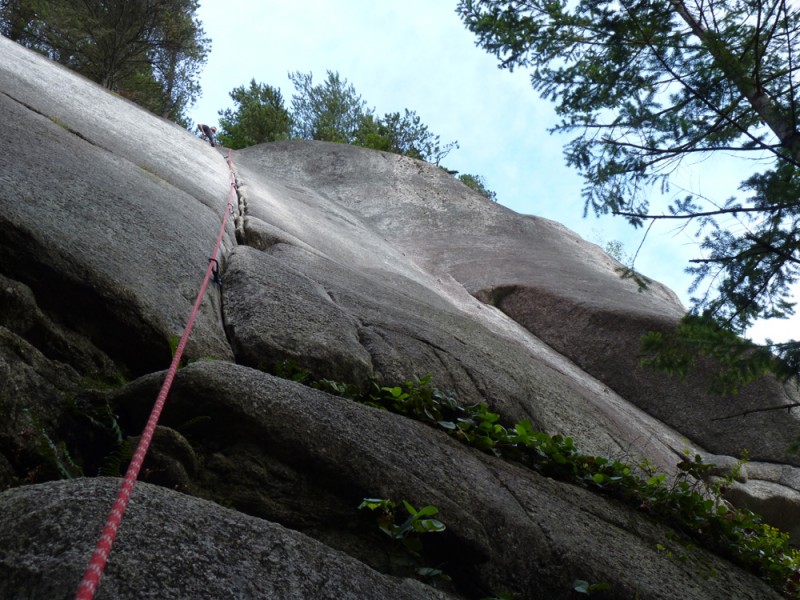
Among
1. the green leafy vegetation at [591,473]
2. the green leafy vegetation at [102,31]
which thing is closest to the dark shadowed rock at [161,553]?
the green leafy vegetation at [591,473]

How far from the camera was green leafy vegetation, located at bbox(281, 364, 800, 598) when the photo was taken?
14.5 feet

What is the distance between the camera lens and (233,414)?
311 cm

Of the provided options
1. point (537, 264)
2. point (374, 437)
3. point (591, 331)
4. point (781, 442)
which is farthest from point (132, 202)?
point (537, 264)

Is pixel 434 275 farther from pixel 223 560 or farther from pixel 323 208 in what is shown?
pixel 223 560

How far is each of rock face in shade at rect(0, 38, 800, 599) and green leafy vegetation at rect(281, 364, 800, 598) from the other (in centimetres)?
17

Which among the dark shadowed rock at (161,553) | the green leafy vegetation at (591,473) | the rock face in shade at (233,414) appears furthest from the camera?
the green leafy vegetation at (591,473)

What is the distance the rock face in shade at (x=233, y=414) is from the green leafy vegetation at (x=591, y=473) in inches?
6.6

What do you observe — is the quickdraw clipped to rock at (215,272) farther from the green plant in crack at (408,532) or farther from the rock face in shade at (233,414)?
the green plant in crack at (408,532)

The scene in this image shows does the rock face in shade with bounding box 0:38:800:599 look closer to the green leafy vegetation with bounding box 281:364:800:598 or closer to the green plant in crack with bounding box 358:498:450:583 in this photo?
the green plant in crack with bounding box 358:498:450:583

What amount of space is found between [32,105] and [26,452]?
440 cm

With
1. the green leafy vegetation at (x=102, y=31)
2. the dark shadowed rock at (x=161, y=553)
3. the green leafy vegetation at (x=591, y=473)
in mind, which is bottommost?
the dark shadowed rock at (x=161, y=553)

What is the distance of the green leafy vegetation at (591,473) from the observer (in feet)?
14.5

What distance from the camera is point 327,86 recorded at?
33.7m

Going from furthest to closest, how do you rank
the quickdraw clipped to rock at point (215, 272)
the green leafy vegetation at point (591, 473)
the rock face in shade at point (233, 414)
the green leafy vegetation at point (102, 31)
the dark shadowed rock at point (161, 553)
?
the green leafy vegetation at point (102, 31), the quickdraw clipped to rock at point (215, 272), the green leafy vegetation at point (591, 473), the rock face in shade at point (233, 414), the dark shadowed rock at point (161, 553)
